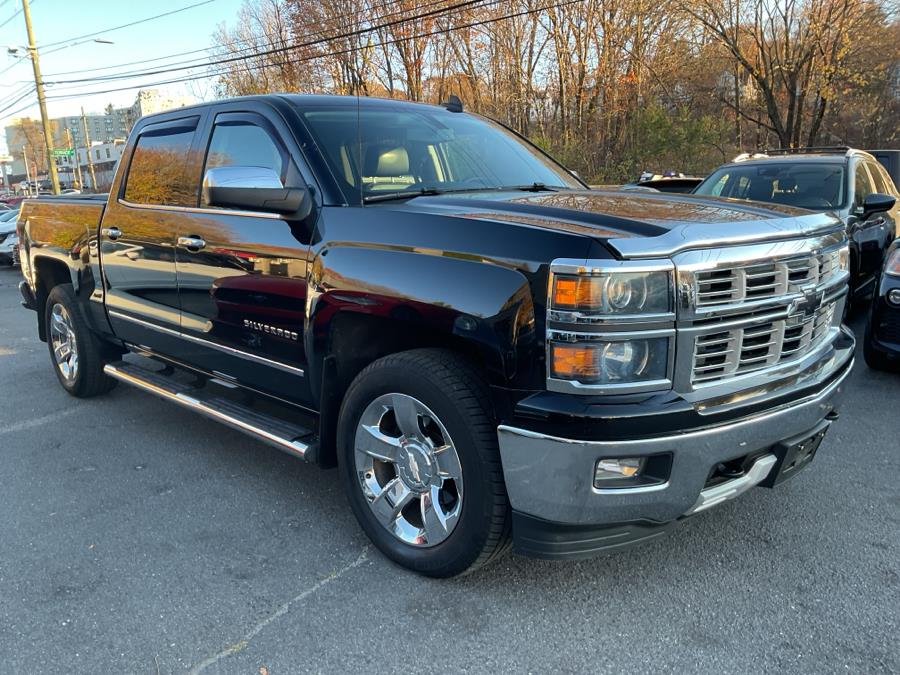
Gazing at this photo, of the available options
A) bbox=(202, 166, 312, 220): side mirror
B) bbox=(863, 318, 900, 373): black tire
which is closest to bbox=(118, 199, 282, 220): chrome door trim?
bbox=(202, 166, 312, 220): side mirror

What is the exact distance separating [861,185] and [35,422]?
7845mm

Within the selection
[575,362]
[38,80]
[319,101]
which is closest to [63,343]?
[319,101]

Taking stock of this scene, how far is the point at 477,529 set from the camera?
251 centimetres

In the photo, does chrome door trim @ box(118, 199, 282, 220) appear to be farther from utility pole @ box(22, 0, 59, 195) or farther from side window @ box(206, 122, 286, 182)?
utility pole @ box(22, 0, 59, 195)

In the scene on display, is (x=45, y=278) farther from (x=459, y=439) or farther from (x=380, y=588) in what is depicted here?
(x=459, y=439)

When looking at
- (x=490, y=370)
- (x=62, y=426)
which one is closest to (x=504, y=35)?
(x=62, y=426)

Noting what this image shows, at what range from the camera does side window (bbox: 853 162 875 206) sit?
6.95 metres

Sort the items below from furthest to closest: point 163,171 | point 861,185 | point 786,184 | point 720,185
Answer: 1. point 720,185
2. point 786,184
3. point 861,185
4. point 163,171

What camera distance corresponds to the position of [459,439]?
2.47m

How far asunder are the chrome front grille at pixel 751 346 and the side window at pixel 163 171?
275 centimetres

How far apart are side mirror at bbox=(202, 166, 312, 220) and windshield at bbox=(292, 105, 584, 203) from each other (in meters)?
0.21

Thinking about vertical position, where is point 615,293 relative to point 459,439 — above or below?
above

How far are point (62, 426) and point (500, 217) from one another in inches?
151

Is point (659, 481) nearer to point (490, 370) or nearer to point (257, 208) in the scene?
point (490, 370)
